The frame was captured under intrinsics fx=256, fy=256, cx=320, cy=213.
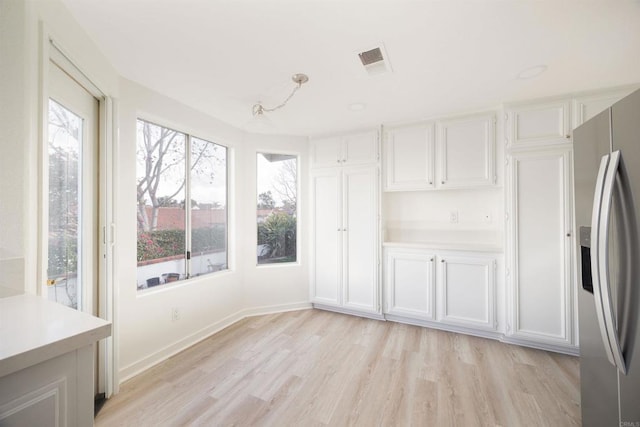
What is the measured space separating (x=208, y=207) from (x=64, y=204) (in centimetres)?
135

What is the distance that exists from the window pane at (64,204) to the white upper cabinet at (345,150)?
2.28 meters

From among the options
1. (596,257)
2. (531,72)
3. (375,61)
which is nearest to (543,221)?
(531,72)

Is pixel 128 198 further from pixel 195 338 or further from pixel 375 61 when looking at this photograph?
pixel 375 61

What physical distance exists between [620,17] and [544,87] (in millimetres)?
794

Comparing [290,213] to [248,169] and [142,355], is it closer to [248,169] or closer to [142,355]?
[248,169]

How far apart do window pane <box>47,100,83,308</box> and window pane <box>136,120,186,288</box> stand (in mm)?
549

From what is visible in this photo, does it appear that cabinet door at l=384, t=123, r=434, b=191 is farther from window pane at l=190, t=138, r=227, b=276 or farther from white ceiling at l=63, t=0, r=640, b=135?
window pane at l=190, t=138, r=227, b=276

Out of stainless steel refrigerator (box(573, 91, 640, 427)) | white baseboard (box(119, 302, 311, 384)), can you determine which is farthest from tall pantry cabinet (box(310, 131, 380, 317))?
stainless steel refrigerator (box(573, 91, 640, 427))

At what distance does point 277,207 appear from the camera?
3.38m

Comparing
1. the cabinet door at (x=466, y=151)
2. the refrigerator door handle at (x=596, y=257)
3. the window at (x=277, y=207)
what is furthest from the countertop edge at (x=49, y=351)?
the cabinet door at (x=466, y=151)

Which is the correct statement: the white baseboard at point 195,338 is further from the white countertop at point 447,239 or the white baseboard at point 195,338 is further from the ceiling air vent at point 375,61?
the ceiling air vent at point 375,61

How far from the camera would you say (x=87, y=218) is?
1698 mm

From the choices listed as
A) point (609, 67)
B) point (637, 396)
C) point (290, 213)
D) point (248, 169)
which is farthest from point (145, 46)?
point (609, 67)

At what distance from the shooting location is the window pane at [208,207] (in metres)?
2.68
